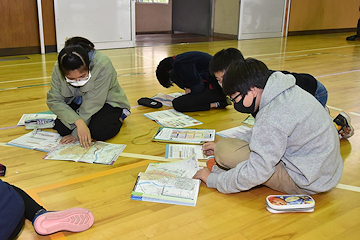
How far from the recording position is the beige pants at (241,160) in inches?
68.2

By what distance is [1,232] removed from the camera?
3.94 ft

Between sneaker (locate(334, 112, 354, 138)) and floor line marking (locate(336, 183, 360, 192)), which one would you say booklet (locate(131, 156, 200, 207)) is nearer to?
floor line marking (locate(336, 183, 360, 192))

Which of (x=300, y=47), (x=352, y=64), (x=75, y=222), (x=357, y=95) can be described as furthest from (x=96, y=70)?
(x=300, y=47)

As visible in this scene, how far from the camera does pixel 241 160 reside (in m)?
1.83

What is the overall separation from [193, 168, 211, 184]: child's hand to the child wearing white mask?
2.42ft

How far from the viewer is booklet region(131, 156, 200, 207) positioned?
175 centimetres

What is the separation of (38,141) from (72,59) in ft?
2.29

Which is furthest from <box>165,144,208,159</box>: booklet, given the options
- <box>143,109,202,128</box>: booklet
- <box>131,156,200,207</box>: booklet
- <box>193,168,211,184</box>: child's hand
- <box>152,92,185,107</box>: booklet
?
<box>152,92,185,107</box>: booklet

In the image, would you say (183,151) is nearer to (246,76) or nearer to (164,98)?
(246,76)

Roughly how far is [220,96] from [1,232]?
2.20 m

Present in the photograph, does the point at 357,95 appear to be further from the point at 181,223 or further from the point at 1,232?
the point at 1,232

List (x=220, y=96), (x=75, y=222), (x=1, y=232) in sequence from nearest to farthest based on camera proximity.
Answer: (x=1, y=232) < (x=75, y=222) < (x=220, y=96)

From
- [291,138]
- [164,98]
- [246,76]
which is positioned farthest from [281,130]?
[164,98]

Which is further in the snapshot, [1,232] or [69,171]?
[69,171]
